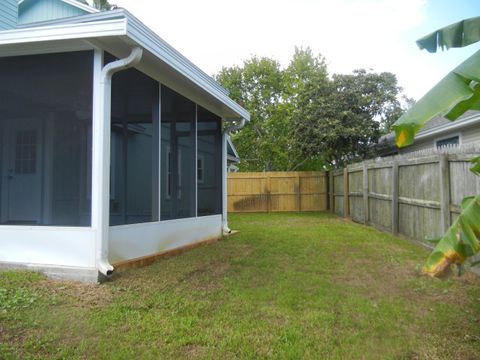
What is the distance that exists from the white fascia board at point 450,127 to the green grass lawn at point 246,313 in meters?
5.96

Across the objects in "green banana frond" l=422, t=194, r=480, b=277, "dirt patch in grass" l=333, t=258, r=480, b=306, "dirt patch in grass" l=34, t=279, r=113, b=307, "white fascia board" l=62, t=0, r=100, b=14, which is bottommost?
"dirt patch in grass" l=333, t=258, r=480, b=306

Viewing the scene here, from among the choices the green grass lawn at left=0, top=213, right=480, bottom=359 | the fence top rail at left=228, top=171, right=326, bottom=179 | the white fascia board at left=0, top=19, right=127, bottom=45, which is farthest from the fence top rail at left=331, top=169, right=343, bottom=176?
the white fascia board at left=0, top=19, right=127, bottom=45

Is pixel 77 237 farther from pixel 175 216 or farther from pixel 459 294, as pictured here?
pixel 459 294

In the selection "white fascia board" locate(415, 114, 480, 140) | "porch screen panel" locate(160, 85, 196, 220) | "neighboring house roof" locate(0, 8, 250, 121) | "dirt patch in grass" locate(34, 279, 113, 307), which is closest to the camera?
"dirt patch in grass" locate(34, 279, 113, 307)

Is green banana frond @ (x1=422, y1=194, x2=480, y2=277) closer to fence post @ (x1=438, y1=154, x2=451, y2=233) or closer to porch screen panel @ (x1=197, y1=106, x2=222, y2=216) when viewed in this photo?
fence post @ (x1=438, y1=154, x2=451, y2=233)

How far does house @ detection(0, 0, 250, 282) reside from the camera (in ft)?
15.5

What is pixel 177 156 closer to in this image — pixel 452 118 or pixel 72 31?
pixel 72 31

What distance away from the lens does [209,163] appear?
27.9 feet

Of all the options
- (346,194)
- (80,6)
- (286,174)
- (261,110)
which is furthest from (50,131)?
(261,110)

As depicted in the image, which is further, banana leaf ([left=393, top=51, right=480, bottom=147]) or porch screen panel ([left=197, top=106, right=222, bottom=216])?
porch screen panel ([left=197, top=106, right=222, bottom=216])

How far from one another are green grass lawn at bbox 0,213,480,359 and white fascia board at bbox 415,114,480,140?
5.96 meters

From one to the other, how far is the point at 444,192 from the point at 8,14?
873cm

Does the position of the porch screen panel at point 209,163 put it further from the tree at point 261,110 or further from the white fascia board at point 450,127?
the tree at point 261,110

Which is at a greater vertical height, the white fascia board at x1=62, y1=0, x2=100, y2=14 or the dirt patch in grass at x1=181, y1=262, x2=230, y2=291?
the white fascia board at x1=62, y1=0, x2=100, y2=14
